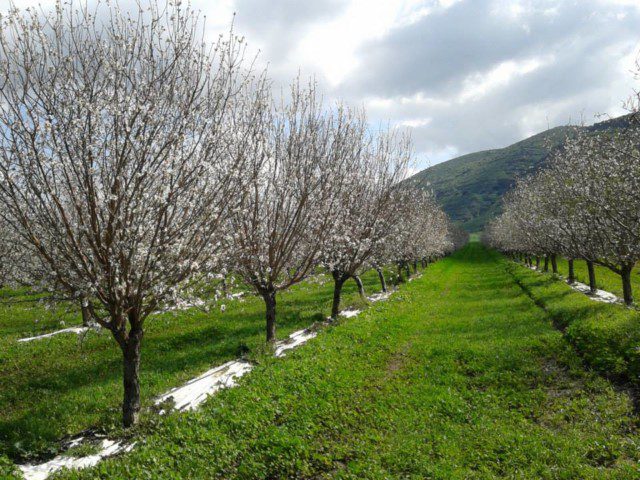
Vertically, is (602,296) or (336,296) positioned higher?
(336,296)

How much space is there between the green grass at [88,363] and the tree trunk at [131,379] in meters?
0.38

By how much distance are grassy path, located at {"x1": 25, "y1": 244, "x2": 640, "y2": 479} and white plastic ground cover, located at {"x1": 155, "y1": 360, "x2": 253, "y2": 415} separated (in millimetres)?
799

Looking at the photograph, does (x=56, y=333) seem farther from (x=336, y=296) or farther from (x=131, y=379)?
(x=336, y=296)

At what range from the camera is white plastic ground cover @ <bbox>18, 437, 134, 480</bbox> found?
8.16 meters

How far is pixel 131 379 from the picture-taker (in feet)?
34.4

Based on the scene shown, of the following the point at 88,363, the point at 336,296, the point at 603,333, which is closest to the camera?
the point at 88,363

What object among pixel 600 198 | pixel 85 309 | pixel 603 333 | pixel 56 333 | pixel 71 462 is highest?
pixel 600 198

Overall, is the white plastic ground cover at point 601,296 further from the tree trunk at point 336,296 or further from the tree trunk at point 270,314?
the tree trunk at point 270,314

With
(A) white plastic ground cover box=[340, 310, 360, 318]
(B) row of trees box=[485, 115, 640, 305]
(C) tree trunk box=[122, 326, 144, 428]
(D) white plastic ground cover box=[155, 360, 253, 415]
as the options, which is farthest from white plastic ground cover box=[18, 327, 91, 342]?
(B) row of trees box=[485, 115, 640, 305]

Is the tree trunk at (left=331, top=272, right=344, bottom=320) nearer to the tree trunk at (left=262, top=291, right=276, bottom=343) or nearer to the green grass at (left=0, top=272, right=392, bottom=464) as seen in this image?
the green grass at (left=0, top=272, right=392, bottom=464)

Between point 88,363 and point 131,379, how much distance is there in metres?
7.24

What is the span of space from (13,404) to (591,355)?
19.2m

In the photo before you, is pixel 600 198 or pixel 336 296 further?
pixel 336 296

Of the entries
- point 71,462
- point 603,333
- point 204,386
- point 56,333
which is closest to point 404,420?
point 204,386
